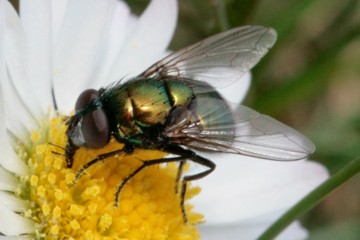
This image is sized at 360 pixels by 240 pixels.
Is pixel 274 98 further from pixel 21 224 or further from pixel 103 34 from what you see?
pixel 21 224

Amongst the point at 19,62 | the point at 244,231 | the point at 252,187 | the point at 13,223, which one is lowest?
the point at 13,223

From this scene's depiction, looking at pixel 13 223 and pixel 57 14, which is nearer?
pixel 13 223

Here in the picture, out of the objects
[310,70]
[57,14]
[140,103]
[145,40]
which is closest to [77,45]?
[57,14]

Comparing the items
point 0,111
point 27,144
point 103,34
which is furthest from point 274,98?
point 0,111

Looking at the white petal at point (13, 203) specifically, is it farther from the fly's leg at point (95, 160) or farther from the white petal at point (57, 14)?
the white petal at point (57, 14)

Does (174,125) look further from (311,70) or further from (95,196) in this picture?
(311,70)

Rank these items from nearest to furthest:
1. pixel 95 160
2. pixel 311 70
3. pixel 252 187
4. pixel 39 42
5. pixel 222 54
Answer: pixel 95 160
pixel 39 42
pixel 222 54
pixel 252 187
pixel 311 70

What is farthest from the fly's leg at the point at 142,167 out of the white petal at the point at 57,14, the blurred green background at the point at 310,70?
the blurred green background at the point at 310,70

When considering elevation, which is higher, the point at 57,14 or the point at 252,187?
the point at 57,14
